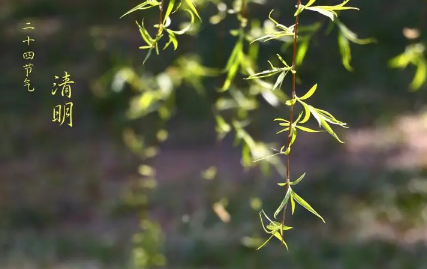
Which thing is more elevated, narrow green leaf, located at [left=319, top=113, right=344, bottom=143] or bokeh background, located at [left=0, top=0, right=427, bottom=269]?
narrow green leaf, located at [left=319, top=113, right=344, bottom=143]

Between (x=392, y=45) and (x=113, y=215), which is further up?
(x=392, y=45)

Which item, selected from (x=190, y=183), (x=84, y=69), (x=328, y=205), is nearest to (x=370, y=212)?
(x=328, y=205)

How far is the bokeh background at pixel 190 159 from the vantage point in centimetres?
271

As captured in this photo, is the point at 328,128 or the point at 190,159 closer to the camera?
the point at 328,128

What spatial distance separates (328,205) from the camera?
3.00 m

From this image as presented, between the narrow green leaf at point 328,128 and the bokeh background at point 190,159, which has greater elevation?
the narrow green leaf at point 328,128

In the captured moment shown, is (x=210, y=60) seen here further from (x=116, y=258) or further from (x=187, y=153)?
(x=116, y=258)

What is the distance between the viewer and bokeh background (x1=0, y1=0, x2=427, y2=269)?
2.71m

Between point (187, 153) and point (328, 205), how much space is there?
88 centimetres

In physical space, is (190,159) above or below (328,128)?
below

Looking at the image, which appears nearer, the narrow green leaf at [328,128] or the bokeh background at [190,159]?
the narrow green leaf at [328,128]

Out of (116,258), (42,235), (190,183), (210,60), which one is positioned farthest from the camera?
(210,60)

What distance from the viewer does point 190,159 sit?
11.6 ft

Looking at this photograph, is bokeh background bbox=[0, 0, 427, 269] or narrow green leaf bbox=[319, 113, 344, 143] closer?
narrow green leaf bbox=[319, 113, 344, 143]
